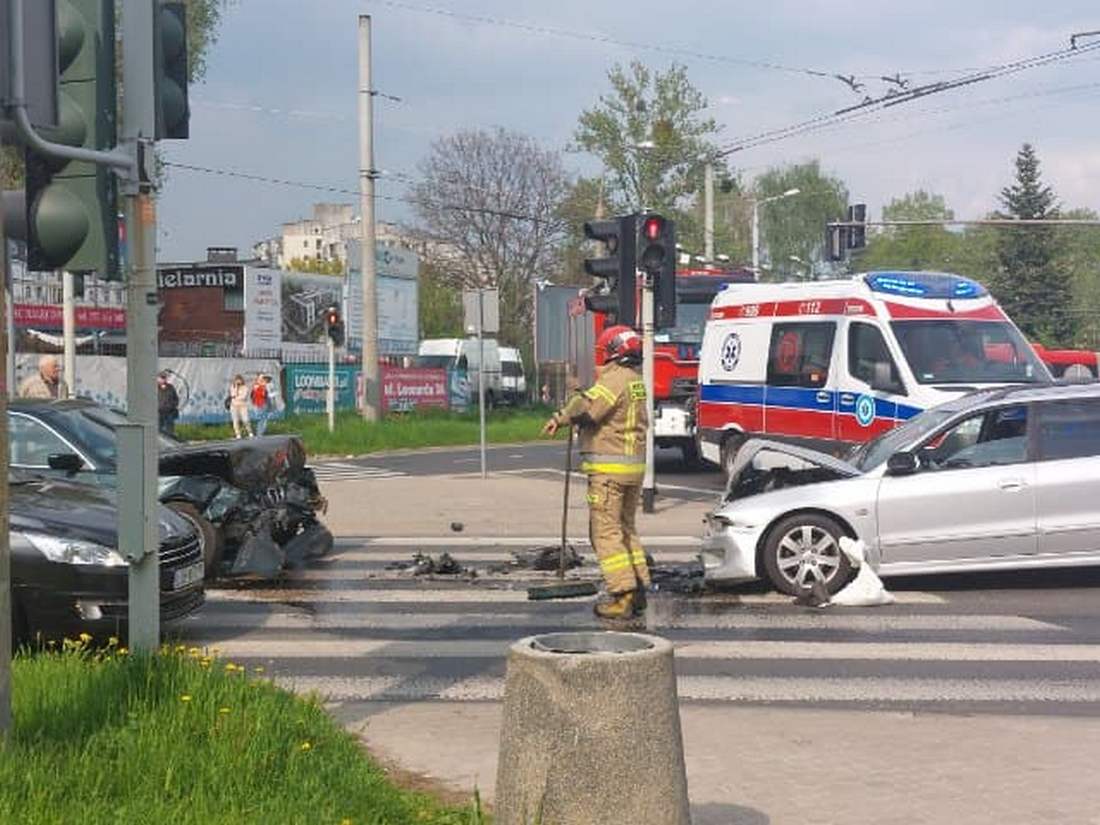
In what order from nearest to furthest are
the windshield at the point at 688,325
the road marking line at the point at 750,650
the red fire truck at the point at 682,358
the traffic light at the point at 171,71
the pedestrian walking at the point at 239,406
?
1. the traffic light at the point at 171,71
2. the road marking line at the point at 750,650
3. the red fire truck at the point at 682,358
4. the windshield at the point at 688,325
5. the pedestrian walking at the point at 239,406

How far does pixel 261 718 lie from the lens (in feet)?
18.1

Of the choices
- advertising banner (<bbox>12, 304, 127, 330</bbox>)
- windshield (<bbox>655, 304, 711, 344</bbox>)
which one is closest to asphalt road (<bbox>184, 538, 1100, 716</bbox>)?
windshield (<bbox>655, 304, 711, 344</bbox>)

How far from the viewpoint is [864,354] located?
633 inches

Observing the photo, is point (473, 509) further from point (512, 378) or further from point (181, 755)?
point (512, 378)

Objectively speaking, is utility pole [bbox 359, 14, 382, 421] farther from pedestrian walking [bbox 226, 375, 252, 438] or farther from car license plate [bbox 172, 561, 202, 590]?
car license plate [bbox 172, 561, 202, 590]

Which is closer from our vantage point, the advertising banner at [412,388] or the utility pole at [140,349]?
the utility pole at [140,349]

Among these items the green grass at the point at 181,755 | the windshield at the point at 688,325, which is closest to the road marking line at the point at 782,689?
the green grass at the point at 181,755

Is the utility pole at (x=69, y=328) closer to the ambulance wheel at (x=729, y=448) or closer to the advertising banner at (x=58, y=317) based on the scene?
the ambulance wheel at (x=729, y=448)

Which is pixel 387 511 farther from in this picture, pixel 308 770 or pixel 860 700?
pixel 308 770

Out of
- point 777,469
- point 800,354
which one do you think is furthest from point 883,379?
point 777,469

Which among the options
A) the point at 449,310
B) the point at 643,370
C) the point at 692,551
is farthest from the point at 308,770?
the point at 449,310

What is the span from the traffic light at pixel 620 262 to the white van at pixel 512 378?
127 ft

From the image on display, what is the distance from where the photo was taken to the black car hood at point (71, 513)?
8.32 meters

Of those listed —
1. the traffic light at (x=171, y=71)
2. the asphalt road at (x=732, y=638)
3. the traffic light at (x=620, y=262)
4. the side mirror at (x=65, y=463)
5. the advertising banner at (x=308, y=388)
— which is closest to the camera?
the traffic light at (x=171, y=71)
